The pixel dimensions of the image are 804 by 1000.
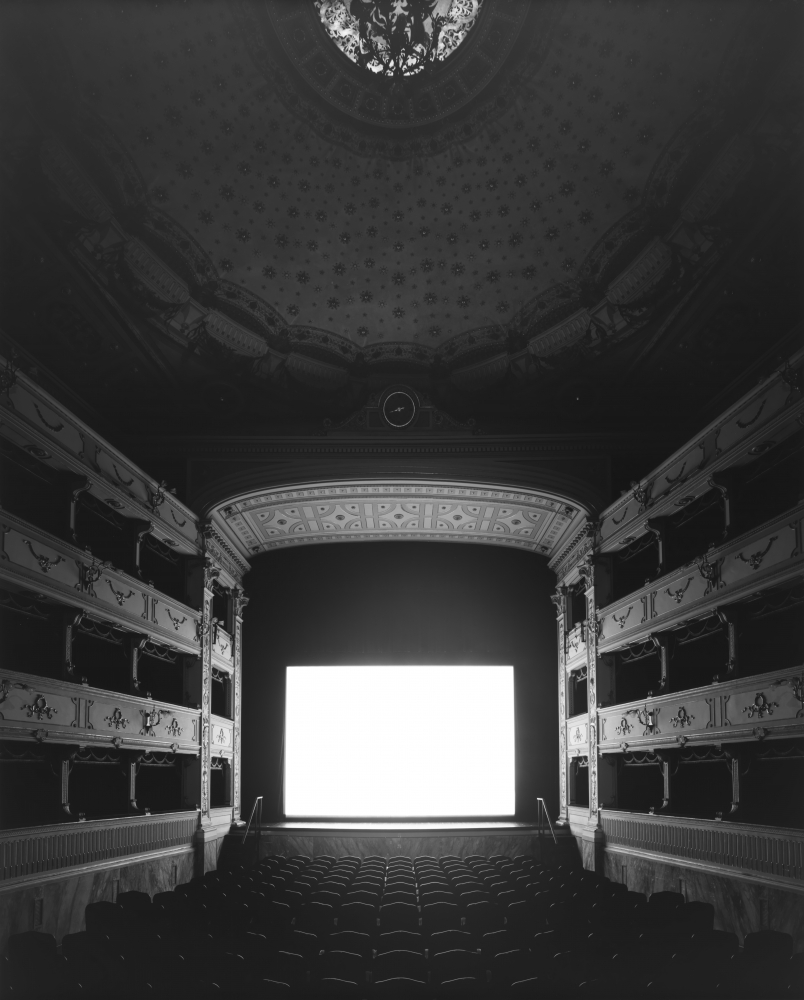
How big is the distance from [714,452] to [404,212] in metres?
5.80

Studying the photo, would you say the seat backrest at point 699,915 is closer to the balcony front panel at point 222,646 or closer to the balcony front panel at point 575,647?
the balcony front panel at point 575,647

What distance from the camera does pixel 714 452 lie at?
38.0 ft

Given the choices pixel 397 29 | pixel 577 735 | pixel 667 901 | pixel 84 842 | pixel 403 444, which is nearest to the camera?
pixel 667 901

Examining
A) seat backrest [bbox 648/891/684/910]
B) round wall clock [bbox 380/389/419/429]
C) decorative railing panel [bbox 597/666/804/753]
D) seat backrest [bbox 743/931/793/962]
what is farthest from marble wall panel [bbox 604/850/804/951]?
round wall clock [bbox 380/389/419/429]

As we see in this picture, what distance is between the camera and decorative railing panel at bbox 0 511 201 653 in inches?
389

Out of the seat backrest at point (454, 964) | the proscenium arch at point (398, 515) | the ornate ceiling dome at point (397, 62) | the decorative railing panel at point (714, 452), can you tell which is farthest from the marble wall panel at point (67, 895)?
the ornate ceiling dome at point (397, 62)

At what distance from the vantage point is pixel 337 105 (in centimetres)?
1280

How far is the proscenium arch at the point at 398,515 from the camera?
54.3ft

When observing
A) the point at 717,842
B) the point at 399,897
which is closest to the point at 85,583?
the point at 399,897

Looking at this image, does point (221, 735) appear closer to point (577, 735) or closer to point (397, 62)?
point (577, 735)

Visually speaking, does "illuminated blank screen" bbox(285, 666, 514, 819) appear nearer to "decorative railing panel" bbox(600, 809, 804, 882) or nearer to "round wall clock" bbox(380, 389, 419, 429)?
"decorative railing panel" bbox(600, 809, 804, 882)

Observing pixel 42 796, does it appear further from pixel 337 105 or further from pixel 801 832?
pixel 337 105

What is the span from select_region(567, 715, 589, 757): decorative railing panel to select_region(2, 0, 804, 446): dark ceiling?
5.56 meters

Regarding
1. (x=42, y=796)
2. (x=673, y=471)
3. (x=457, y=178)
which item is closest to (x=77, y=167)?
(x=457, y=178)
